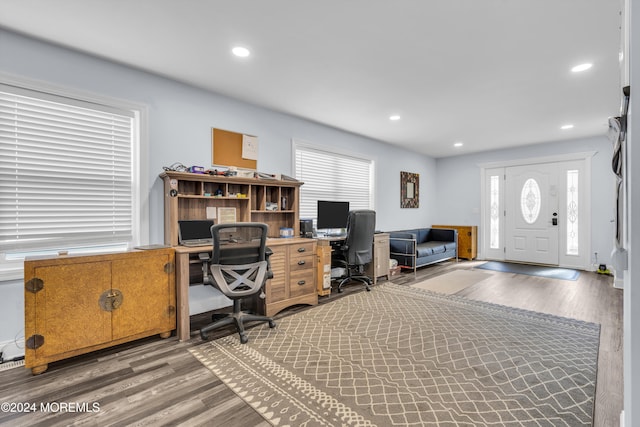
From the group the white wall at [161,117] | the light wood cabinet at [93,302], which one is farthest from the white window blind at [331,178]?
the light wood cabinet at [93,302]

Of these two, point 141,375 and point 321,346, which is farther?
point 321,346

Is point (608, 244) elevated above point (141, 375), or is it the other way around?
point (608, 244)

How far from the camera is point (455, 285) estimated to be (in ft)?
15.3

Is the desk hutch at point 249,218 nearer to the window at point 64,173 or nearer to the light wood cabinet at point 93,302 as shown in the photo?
the light wood cabinet at point 93,302

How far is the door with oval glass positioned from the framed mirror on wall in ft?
6.18

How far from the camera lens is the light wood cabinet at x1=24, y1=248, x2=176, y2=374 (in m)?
2.17

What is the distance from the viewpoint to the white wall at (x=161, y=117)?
2.48 m

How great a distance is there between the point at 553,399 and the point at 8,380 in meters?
3.55

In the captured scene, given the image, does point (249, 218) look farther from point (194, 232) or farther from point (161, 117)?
point (161, 117)

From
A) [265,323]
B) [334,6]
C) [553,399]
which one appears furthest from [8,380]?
[553,399]

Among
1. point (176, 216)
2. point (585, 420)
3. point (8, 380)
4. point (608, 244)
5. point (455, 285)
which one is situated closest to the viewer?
point (585, 420)

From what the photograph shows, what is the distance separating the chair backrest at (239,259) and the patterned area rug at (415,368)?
47 cm

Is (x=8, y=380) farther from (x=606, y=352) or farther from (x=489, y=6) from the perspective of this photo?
(x=606, y=352)

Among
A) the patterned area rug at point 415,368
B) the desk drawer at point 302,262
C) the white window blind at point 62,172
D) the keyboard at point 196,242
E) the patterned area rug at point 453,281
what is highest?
the white window blind at point 62,172
